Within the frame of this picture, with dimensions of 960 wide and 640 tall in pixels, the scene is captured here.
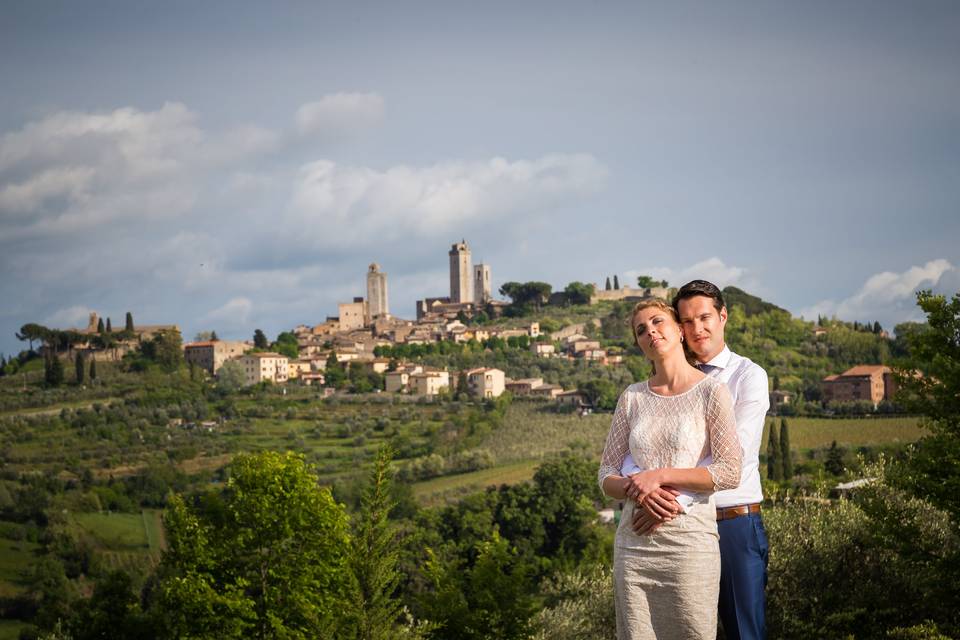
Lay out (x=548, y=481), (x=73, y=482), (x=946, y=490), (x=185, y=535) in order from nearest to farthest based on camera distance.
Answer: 1. (x=946, y=490)
2. (x=185, y=535)
3. (x=548, y=481)
4. (x=73, y=482)

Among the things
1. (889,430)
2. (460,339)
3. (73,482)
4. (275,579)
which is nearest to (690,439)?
(275,579)

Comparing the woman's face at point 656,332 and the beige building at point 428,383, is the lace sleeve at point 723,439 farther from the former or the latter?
the beige building at point 428,383

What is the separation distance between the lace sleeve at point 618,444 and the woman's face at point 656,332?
0.59 feet

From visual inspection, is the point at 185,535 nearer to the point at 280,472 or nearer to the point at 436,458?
the point at 280,472

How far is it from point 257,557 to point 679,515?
14246 mm

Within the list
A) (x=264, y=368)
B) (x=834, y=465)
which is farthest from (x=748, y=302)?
(x=834, y=465)

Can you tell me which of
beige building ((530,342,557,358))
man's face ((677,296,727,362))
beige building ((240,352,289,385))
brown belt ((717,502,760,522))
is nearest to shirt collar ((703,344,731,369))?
man's face ((677,296,727,362))

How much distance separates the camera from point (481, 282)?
110062 mm

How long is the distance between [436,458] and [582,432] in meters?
8.40

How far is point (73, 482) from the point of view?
4544 centimetres

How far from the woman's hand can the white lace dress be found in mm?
73

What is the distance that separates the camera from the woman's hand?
302 centimetres

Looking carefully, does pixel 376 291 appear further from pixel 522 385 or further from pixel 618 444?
pixel 618 444

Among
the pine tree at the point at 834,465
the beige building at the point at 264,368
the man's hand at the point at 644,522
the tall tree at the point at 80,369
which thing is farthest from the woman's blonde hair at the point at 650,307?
the beige building at the point at 264,368
